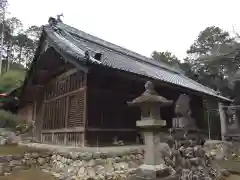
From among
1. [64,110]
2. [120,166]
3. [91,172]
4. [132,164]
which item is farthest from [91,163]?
[64,110]

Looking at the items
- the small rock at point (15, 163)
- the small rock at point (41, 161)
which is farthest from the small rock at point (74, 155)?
the small rock at point (15, 163)

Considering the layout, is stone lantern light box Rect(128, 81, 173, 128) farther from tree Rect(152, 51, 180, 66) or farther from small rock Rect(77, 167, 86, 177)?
tree Rect(152, 51, 180, 66)

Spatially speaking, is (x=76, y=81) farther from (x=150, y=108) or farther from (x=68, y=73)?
(x=150, y=108)

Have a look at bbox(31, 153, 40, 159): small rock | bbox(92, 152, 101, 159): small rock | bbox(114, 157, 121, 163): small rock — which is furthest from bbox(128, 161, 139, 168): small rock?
bbox(31, 153, 40, 159): small rock

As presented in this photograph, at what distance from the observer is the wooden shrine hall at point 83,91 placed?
9.05m

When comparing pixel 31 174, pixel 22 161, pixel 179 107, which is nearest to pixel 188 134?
pixel 179 107

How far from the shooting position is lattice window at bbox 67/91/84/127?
31.0 ft

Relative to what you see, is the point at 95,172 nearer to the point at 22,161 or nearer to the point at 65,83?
the point at 22,161

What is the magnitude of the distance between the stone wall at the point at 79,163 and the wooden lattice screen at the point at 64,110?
1204 millimetres

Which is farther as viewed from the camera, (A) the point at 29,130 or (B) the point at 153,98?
(A) the point at 29,130

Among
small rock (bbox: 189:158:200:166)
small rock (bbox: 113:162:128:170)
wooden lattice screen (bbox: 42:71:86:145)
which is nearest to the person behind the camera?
small rock (bbox: 189:158:200:166)

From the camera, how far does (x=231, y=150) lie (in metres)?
14.9

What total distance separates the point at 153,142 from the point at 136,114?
457cm

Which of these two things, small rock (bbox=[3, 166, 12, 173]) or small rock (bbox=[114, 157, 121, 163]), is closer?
small rock (bbox=[114, 157, 121, 163])
